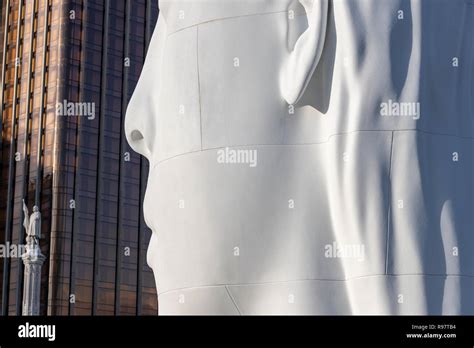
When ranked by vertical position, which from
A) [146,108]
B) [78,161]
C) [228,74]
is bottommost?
[146,108]

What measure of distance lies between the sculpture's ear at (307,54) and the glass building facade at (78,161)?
7096cm

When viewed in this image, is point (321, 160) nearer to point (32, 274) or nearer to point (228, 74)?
point (228, 74)

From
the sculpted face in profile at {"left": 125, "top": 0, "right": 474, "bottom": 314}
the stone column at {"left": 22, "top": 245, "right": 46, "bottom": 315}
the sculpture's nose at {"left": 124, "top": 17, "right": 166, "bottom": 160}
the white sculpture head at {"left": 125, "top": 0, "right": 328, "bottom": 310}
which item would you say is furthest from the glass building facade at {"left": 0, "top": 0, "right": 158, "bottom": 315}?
the sculpted face in profile at {"left": 125, "top": 0, "right": 474, "bottom": 314}

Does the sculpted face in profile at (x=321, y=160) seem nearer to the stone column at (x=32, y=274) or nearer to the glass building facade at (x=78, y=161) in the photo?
the stone column at (x=32, y=274)

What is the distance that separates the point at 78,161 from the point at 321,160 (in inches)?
2920

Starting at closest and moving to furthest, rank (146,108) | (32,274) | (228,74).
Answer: (228,74), (146,108), (32,274)

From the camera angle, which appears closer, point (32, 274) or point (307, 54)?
point (307, 54)

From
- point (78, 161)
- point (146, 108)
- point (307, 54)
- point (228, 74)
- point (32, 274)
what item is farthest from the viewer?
point (78, 161)

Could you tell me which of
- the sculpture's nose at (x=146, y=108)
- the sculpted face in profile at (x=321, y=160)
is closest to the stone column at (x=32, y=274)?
the sculpture's nose at (x=146, y=108)

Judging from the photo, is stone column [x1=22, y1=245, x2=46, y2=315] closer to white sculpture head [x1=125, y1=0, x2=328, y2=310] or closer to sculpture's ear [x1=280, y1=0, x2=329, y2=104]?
white sculpture head [x1=125, y1=0, x2=328, y2=310]

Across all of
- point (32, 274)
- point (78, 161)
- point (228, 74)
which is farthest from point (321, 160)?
point (78, 161)

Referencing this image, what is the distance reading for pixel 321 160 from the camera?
11719mm
